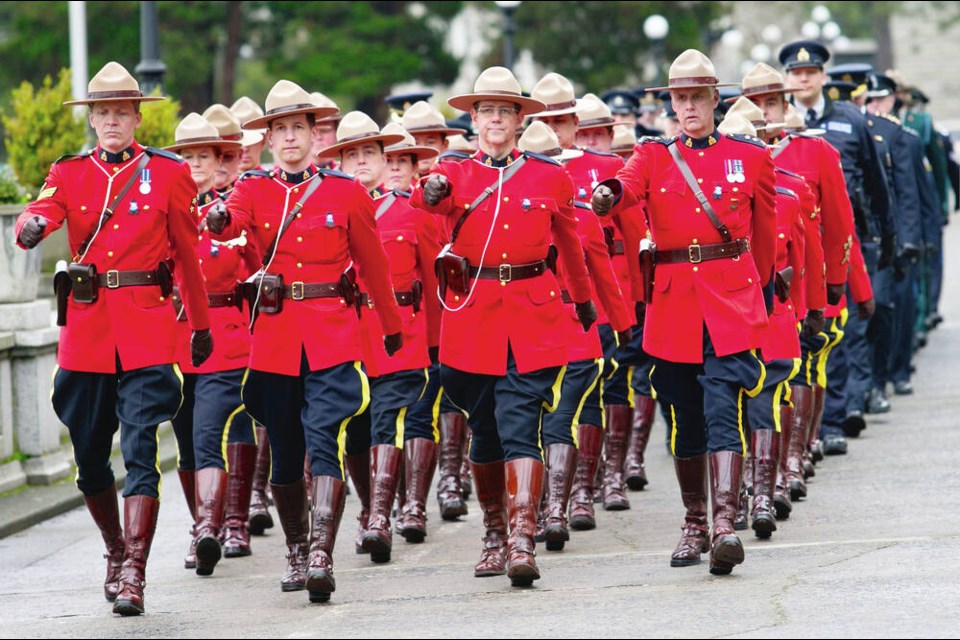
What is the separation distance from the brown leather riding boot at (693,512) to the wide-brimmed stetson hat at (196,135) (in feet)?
9.63

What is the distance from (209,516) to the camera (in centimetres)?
998

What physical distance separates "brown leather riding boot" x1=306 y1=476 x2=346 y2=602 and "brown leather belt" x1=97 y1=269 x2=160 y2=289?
110cm

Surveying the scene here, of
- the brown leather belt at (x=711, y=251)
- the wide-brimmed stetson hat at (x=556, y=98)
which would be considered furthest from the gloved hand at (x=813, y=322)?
the brown leather belt at (x=711, y=251)

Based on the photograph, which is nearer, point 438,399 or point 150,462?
point 150,462

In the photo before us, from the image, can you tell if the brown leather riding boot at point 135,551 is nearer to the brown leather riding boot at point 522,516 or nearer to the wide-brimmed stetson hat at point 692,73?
the brown leather riding boot at point 522,516

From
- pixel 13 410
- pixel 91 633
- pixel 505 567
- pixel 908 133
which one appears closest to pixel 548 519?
pixel 505 567

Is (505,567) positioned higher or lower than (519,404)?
lower

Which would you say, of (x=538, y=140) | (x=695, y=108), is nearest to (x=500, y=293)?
(x=695, y=108)

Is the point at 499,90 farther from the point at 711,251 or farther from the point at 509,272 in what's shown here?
the point at 711,251

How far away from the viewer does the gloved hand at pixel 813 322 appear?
36.4 ft

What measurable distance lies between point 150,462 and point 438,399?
8.22 feet

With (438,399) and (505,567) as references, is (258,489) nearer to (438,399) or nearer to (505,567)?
(438,399)

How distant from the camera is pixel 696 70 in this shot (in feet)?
30.0

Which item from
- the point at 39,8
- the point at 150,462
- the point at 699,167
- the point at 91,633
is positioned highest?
the point at 39,8
